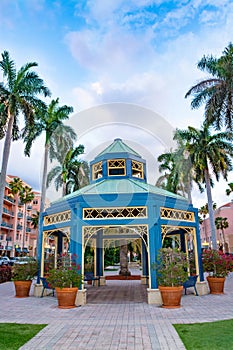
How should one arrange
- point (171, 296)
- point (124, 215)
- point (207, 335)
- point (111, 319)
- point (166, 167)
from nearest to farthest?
point (207, 335) → point (111, 319) → point (171, 296) → point (124, 215) → point (166, 167)

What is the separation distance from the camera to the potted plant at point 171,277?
968 centimetres

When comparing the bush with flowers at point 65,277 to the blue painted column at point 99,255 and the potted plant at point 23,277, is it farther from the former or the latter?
the blue painted column at point 99,255

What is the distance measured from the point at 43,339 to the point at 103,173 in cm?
917

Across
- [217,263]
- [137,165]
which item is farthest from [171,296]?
[137,165]

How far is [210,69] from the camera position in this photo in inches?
718

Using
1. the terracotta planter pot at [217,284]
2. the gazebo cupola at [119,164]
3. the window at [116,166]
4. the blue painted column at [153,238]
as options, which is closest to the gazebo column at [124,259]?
the gazebo cupola at [119,164]

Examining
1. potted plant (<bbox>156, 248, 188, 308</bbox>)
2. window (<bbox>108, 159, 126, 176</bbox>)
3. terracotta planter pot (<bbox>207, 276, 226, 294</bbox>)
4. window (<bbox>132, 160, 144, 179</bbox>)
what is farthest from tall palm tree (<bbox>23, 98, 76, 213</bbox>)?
potted plant (<bbox>156, 248, 188, 308</bbox>)

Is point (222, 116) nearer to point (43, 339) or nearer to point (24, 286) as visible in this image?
point (24, 286)

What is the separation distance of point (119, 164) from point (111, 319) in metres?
8.09

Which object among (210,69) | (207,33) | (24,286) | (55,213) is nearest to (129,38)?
(207,33)

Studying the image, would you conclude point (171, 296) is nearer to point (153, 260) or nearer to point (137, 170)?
point (153, 260)

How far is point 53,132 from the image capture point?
25.8 metres

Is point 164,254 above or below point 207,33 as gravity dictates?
below

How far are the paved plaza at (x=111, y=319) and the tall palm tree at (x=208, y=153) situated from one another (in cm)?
1463
